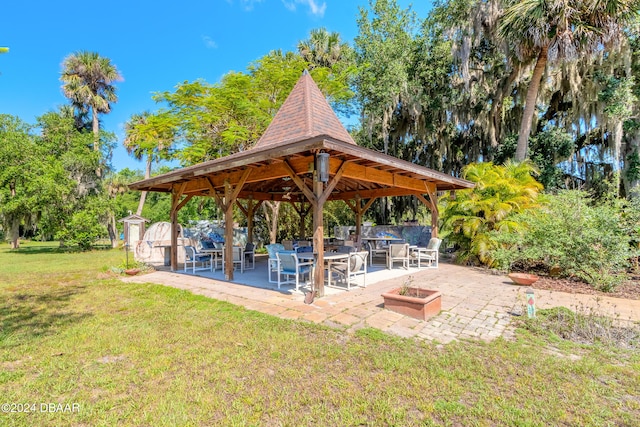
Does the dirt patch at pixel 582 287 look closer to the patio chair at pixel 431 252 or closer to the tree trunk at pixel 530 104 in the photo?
the patio chair at pixel 431 252

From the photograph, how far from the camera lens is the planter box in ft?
13.7

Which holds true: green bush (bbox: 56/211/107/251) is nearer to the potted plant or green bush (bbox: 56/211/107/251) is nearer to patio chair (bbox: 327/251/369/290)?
patio chair (bbox: 327/251/369/290)

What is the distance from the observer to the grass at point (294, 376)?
2188 millimetres

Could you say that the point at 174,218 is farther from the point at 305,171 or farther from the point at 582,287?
the point at 582,287

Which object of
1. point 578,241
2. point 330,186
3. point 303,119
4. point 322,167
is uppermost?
point 303,119

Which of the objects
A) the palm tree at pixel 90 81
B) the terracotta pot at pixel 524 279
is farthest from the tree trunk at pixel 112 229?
the terracotta pot at pixel 524 279

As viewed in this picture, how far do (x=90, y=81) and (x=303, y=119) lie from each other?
2086cm

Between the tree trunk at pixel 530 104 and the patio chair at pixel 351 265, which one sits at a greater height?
the tree trunk at pixel 530 104

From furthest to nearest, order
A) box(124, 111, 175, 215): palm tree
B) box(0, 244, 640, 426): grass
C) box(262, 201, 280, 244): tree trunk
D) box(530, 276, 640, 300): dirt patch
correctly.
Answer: box(262, 201, 280, 244): tree trunk, box(124, 111, 175, 215): palm tree, box(530, 276, 640, 300): dirt patch, box(0, 244, 640, 426): grass

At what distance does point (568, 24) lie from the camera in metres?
9.88

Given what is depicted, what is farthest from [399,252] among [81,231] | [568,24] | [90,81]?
[90,81]

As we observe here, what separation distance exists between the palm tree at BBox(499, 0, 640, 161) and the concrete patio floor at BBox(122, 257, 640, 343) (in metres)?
8.00

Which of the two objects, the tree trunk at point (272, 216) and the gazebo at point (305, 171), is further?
the tree trunk at point (272, 216)

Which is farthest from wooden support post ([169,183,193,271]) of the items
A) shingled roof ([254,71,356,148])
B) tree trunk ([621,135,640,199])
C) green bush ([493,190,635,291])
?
tree trunk ([621,135,640,199])
